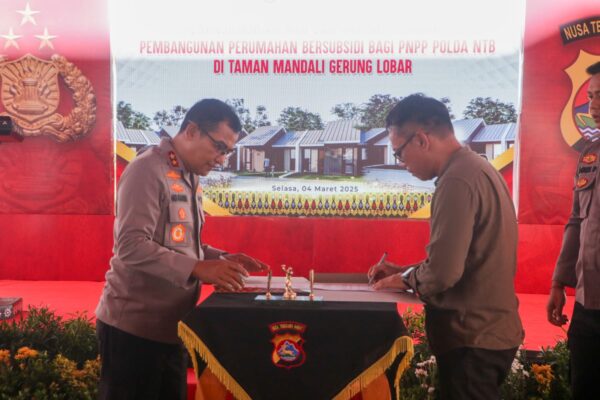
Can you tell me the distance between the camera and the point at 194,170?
211cm

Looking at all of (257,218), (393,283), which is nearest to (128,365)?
(393,283)

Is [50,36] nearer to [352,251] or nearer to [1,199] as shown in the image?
[1,199]

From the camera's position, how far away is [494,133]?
501cm

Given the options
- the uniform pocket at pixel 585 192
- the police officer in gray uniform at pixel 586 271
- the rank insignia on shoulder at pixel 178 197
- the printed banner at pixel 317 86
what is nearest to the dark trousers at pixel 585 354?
the police officer in gray uniform at pixel 586 271

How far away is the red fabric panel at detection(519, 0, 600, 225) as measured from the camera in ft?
15.9

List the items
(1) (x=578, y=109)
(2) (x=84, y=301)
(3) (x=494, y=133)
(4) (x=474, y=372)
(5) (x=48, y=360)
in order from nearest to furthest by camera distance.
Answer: (4) (x=474, y=372) → (5) (x=48, y=360) → (2) (x=84, y=301) → (1) (x=578, y=109) → (3) (x=494, y=133)

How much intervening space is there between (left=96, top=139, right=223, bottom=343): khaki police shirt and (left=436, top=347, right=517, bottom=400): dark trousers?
0.89m

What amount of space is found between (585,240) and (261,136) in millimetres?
3593

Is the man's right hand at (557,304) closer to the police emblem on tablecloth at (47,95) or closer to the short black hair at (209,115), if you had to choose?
the short black hair at (209,115)

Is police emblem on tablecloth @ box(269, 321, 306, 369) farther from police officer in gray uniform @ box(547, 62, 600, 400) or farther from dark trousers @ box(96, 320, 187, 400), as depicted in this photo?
police officer in gray uniform @ box(547, 62, 600, 400)

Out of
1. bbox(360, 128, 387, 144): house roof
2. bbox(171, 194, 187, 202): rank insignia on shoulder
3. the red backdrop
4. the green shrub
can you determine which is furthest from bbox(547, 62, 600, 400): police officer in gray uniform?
bbox(360, 128, 387, 144): house roof

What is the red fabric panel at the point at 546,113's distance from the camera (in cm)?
483

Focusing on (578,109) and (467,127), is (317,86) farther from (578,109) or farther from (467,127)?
(578,109)

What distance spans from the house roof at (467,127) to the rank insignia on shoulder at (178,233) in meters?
3.66
